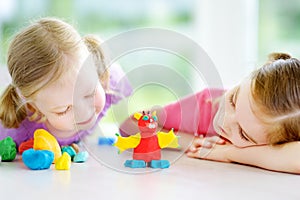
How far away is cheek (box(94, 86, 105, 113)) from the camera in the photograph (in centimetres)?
102

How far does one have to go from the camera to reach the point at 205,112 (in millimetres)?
1174

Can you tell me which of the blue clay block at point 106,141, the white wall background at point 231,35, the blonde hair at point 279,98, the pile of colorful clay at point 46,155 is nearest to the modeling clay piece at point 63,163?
the pile of colorful clay at point 46,155

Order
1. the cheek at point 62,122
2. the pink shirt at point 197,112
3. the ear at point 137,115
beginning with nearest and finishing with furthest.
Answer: the ear at point 137,115, the cheek at point 62,122, the pink shirt at point 197,112

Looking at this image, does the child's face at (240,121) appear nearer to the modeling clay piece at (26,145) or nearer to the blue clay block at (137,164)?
the blue clay block at (137,164)

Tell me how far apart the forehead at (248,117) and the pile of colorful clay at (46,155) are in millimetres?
314

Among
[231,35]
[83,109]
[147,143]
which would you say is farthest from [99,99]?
[231,35]

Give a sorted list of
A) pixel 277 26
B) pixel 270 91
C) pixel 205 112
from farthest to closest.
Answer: pixel 277 26, pixel 205 112, pixel 270 91

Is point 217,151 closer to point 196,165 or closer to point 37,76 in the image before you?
point 196,165

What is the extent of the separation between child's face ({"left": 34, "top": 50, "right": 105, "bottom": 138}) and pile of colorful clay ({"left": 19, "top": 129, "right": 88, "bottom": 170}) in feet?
0.14

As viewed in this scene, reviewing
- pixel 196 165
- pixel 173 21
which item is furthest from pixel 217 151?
pixel 173 21

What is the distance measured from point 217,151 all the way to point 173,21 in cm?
157

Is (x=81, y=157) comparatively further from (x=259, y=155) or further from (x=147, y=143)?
(x=259, y=155)

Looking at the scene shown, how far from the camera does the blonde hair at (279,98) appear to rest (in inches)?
36.0

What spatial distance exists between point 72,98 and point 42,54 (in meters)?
0.10
